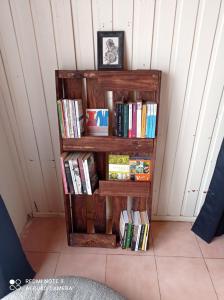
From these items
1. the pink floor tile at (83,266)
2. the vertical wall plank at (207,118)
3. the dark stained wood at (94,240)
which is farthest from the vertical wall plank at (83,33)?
the pink floor tile at (83,266)

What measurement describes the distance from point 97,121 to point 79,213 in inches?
29.0

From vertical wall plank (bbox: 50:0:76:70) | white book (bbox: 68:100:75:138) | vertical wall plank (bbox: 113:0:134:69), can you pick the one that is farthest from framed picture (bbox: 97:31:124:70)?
white book (bbox: 68:100:75:138)

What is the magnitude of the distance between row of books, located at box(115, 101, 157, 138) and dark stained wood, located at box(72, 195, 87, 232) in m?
0.60

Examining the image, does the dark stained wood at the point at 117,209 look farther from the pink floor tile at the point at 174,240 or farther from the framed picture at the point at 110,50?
the framed picture at the point at 110,50

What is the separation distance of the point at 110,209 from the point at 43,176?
0.57 metres

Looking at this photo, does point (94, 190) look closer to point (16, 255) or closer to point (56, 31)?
point (16, 255)

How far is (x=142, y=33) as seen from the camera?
1.23 meters

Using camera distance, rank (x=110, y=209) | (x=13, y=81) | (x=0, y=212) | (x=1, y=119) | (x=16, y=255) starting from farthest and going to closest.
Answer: (x=110, y=209) < (x=1, y=119) < (x=13, y=81) < (x=16, y=255) < (x=0, y=212)

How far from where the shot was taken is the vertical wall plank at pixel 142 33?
1176 millimetres

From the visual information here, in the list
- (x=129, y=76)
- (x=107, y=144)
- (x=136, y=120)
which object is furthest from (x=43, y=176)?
(x=129, y=76)

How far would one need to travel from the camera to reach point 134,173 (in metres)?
1.43

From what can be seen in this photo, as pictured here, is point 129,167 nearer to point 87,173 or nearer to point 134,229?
point 87,173

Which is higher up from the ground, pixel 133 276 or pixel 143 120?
pixel 143 120

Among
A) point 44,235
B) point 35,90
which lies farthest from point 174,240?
point 35,90
